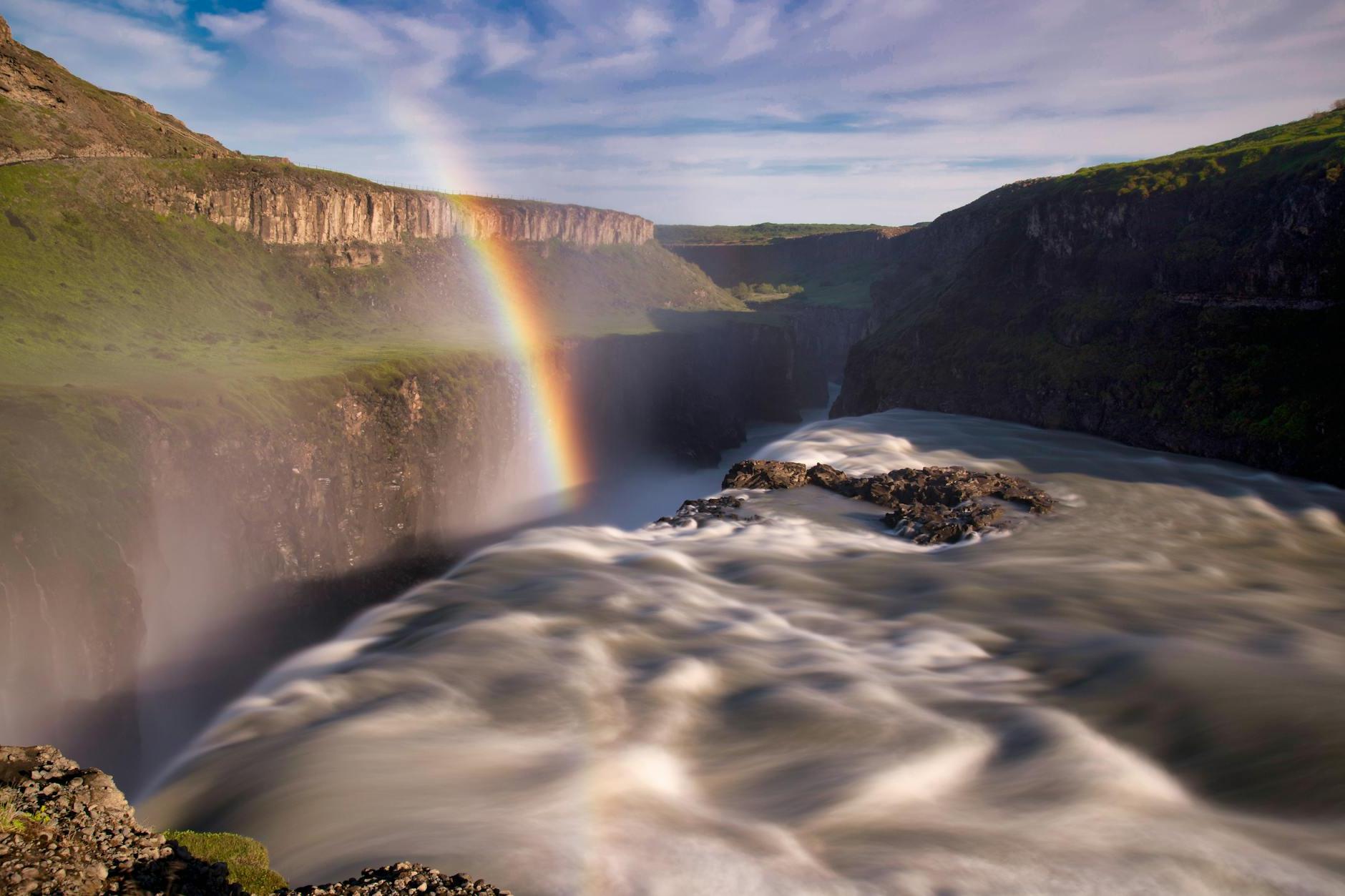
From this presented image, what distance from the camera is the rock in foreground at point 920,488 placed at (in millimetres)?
36062

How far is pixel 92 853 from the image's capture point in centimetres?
777

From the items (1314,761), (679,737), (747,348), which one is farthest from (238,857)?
(747,348)

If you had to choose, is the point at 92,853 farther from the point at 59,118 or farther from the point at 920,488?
the point at 59,118

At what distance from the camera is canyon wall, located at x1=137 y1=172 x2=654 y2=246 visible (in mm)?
85731

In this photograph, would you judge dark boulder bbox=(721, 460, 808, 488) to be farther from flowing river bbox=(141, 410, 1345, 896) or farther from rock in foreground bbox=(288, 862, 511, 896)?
rock in foreground bbox=(288, 862, 511, 896)

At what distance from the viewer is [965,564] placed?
1160 inches

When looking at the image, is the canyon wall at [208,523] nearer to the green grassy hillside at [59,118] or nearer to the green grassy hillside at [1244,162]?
the green grassy hillside at [59,118]

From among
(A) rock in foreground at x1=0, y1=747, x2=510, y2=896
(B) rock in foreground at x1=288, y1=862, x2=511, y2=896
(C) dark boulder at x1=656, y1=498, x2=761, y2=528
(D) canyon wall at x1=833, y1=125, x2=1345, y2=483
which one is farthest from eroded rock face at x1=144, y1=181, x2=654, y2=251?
(B) rock in foreground at x1=288, y1=862, x2=511, y2=896

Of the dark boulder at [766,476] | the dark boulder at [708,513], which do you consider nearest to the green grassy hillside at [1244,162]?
the dark boulder at [766,476]

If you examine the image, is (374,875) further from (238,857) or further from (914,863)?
(914,863)

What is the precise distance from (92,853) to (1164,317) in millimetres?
73332

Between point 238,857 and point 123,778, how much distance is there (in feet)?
92.7

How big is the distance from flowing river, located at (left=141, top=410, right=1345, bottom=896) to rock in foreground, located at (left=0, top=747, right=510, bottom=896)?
7.60ft

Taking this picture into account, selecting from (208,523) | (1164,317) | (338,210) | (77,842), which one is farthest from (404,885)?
(338,210)
